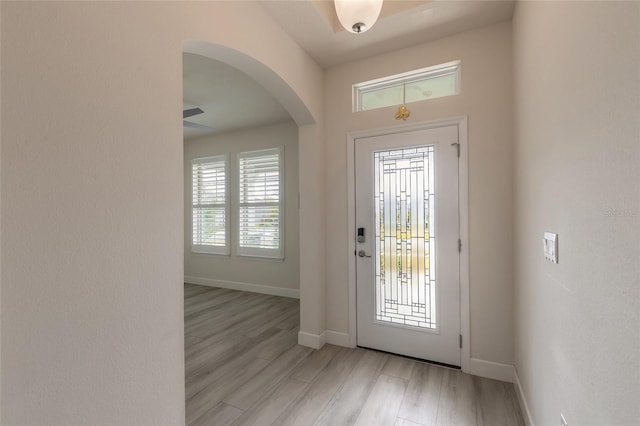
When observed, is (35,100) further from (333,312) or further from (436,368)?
(436,368)

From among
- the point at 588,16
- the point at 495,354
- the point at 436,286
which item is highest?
the point at 588,16

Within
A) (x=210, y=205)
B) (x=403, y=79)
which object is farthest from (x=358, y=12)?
(x=210, y=205)

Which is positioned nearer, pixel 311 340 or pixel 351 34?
pixel 351 34

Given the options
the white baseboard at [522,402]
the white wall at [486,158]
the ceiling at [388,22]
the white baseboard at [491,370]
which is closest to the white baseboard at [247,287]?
the white baseboard at [491,370]

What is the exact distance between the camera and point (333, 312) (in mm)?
2883

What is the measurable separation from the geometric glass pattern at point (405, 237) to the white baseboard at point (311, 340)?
2.10 ft

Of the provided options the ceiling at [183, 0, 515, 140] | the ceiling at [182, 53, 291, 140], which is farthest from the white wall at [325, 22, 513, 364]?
the ceiling at [182, 53, 291, 140]

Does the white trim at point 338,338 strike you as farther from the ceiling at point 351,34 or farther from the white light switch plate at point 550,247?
the ceiling at point 351,34

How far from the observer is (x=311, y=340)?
282 cm

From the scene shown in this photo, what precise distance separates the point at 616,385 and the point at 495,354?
1724 mm

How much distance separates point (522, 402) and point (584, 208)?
1.65 meters

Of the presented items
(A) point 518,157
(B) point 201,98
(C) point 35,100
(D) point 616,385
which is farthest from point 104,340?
(B) point 201,98

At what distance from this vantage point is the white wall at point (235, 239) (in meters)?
4.59

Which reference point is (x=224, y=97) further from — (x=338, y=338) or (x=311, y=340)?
(x=338, y=338)
